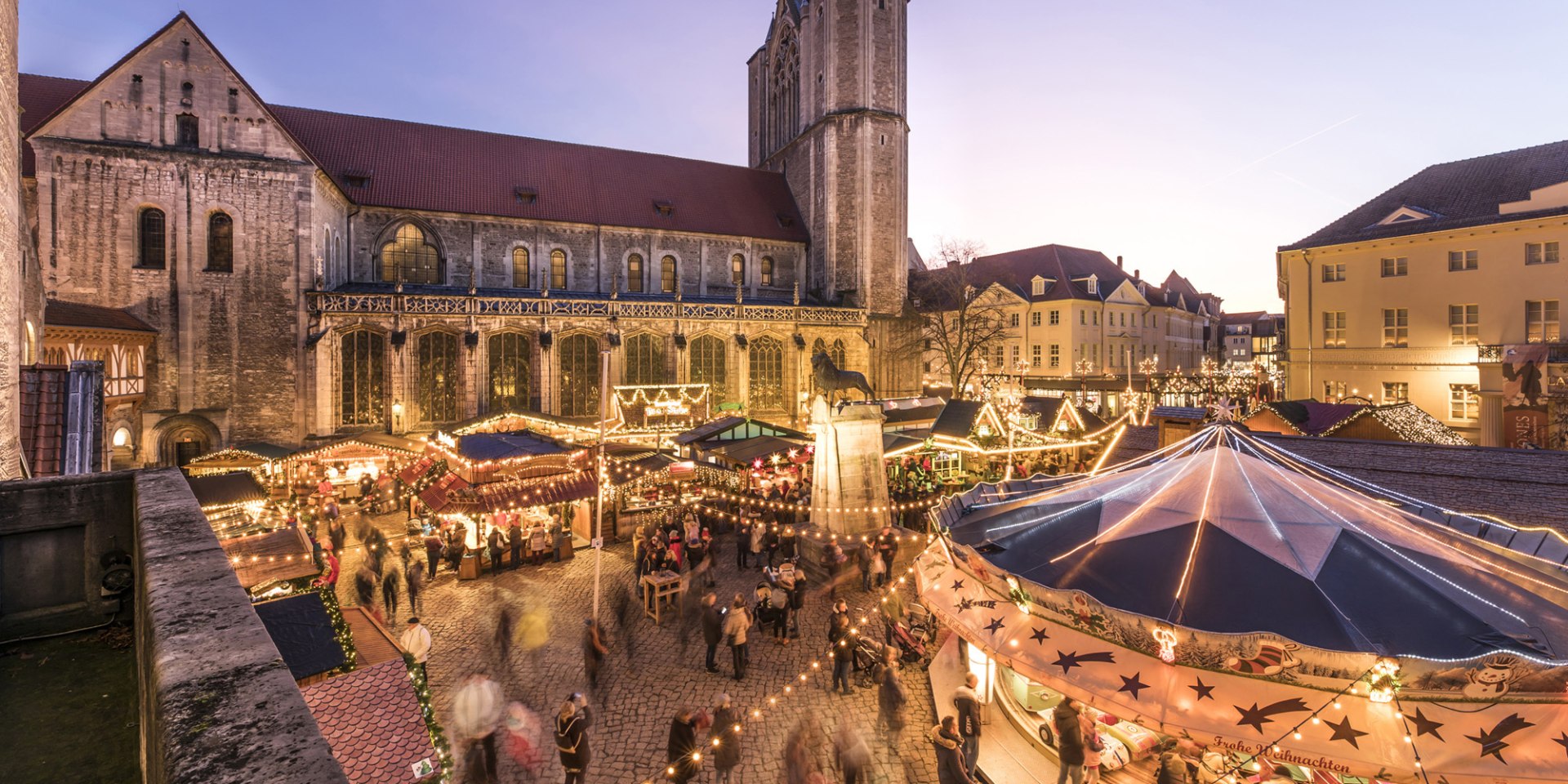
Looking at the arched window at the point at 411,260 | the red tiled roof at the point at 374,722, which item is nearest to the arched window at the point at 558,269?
the arched window at the point at 411,260

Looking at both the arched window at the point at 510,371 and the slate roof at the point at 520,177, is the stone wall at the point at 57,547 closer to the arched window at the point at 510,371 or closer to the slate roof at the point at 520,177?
the arched window at the point at 510,371

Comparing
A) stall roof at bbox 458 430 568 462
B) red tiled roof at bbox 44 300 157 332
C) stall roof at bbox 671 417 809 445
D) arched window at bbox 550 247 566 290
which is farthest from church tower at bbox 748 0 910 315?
red tiled roof at bbox 44 300 157 332

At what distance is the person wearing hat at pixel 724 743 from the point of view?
7613mm

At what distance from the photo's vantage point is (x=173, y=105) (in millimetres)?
24078

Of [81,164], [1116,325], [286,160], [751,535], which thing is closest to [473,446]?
[751,535]

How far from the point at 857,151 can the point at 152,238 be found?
101 feet

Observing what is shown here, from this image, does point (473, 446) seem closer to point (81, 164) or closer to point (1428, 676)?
point (1428, 676)

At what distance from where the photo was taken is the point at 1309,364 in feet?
93.7

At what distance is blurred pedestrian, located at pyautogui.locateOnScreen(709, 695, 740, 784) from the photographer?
7609 millimetres

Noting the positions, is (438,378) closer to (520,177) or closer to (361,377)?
(361,377)

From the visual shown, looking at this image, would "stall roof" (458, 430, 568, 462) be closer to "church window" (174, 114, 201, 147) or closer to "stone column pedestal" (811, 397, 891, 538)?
"stone column pedestal" (811, 397, 891, 538)

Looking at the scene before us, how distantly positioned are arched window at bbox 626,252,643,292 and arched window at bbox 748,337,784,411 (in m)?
7.08

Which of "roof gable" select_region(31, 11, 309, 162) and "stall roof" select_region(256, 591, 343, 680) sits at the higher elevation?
"roof gable" select_region(31, 11, 309, 162)

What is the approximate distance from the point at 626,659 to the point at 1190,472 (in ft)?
28.6
